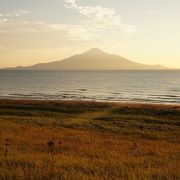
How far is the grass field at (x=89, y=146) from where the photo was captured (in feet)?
28.1

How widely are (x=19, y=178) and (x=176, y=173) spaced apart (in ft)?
12.9

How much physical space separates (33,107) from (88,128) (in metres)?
20.2

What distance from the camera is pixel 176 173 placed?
856 centimetres

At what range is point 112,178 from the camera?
7.83 m

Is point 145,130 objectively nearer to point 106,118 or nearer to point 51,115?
point 106,118

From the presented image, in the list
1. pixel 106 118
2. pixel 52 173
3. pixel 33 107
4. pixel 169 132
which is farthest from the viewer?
pixel 33 107

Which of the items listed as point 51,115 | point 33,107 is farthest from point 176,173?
point 33,107

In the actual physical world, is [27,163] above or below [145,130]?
above

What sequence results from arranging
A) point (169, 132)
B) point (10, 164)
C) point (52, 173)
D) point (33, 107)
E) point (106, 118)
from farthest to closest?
1. point (33, 107)
2. point (106, 118)
3. point (169, 132)
4. point (10, 164)
5. point (52, 173)

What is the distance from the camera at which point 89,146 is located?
57.5 feet

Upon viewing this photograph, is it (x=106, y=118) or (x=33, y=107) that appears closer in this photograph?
(x=106, y=118)

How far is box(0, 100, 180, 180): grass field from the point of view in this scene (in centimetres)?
856

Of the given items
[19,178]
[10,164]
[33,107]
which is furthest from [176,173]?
[33,107]

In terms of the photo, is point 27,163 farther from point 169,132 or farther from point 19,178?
point 169,132
